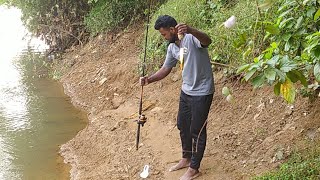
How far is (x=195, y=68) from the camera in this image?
4.29 metres

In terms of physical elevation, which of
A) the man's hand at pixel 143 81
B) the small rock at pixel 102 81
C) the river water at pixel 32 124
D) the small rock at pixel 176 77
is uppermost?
the man's hand at pixel 143 81

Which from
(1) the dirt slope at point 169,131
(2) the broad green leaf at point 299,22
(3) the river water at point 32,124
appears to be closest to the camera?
(2) the broad green leaf at point 299,22

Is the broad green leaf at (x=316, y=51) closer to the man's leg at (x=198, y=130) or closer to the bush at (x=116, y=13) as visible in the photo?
the man's leg at (x=198, y=130)

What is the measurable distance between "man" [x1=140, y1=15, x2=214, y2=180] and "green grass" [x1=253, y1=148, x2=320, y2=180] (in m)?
0.69

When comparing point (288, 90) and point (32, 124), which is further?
point (32, 124)

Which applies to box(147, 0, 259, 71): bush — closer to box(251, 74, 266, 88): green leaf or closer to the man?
the man

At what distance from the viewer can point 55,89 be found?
10023 millimetres

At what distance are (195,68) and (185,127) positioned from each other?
704 mm

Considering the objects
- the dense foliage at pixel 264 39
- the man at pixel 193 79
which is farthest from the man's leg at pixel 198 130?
the dense foliage at pixel 264 39

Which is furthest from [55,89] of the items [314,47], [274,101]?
[314,47]

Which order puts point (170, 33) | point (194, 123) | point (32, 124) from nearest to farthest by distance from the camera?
point (170, 33), point (194, 123), point (32, 124)

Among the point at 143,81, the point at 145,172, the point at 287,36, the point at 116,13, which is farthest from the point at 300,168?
the point at 116,13

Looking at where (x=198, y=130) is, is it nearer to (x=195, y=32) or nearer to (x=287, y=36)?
(x=195, y=32)

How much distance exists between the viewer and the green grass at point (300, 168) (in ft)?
13.0
